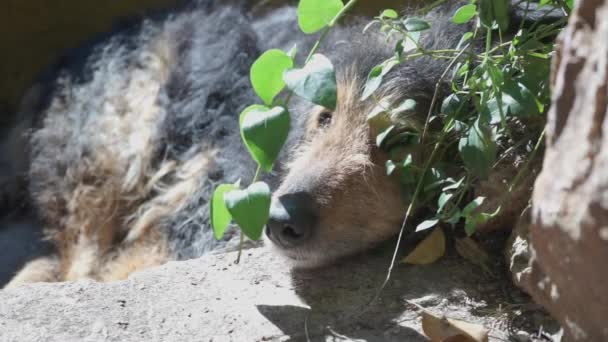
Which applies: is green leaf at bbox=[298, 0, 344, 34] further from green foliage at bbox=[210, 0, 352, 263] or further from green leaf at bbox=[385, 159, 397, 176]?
green leaf at bbox=[385, 159, 397, 176]

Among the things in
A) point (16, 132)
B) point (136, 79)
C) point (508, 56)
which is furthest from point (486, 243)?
point (16, 132)

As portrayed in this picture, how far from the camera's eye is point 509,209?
1.94m

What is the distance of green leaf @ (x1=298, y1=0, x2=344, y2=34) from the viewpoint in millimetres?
1727

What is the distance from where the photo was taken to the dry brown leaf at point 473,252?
6.44ft

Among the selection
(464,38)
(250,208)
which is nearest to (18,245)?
(250,208)

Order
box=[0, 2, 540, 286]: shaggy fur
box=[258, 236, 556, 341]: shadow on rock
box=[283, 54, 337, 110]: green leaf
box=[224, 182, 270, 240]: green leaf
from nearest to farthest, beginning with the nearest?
box=[283, 54, 337, 110]: green leaf, box=[224, 182, 270, 240]: green leaf, box=[258, 236, 556, 341]: shadow on rock, box=[0, 2, 540, 286]: shaggy fur

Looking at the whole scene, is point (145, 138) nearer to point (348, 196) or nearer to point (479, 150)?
point (348, 196)

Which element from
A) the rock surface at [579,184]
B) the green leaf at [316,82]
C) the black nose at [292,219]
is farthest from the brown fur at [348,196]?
the rock surface at [579,184]

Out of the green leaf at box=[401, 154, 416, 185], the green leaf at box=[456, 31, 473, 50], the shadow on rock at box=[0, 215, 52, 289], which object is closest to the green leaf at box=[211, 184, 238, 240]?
the green leaf at box=[401, 154, 416, 185]

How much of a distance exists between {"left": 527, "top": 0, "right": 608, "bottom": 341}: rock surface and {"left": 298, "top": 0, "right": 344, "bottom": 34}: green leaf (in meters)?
0.59

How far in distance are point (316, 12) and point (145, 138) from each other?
1.74 metres

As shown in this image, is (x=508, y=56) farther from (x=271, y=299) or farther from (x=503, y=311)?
(x=271, y=299)

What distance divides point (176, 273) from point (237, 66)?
1.28m

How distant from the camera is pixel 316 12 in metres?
1.74
